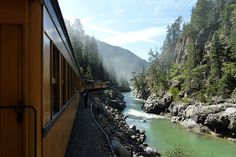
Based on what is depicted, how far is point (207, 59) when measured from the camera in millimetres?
58625

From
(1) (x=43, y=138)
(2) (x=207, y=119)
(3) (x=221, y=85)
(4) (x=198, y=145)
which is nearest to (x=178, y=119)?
(2) (x=207, y=119)

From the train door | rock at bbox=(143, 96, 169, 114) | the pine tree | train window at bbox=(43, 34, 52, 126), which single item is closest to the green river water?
rock at bbox=(143, 96, 169, 114)

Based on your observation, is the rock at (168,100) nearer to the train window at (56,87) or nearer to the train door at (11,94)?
the train window at (56,87)

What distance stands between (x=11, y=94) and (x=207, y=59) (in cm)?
5818

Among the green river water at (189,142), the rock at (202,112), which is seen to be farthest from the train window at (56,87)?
the rock at (202,112)

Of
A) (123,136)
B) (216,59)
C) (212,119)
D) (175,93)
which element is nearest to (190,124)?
(212,119)

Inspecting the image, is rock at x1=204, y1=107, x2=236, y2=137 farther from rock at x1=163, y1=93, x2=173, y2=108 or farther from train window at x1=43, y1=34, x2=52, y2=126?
train window at x1=43, y1=34, x2=52, y2=126

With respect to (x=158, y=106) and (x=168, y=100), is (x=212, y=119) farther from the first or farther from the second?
(x=168, y=100)

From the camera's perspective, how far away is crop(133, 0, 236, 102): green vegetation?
46656 millimetres

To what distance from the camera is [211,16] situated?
2825 inches

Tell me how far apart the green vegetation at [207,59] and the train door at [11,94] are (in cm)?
4068

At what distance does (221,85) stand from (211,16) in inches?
1279

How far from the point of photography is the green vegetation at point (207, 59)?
4666cm

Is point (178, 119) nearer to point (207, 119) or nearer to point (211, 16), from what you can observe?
point (207, 119)
